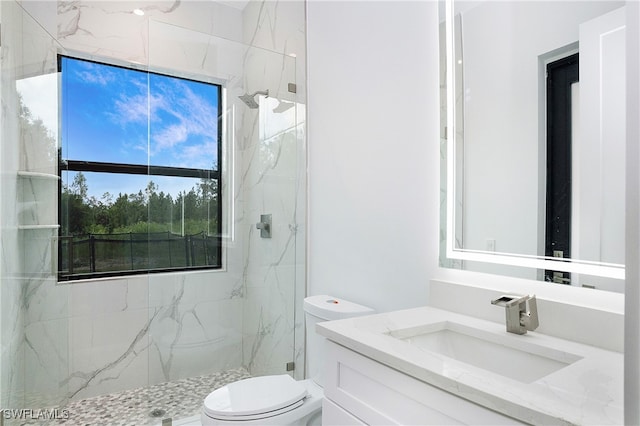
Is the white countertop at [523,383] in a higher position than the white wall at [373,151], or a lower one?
lower

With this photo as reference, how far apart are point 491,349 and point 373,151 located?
3.15 ft

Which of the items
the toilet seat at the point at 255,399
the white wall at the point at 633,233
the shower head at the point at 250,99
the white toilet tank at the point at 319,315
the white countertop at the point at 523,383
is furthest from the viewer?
the shower head at the point at 250,99

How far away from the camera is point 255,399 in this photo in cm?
150

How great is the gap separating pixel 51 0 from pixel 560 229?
3042 mm

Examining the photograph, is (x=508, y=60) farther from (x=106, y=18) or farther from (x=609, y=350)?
(x=106, y=18)

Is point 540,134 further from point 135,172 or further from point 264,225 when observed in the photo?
point 135,172

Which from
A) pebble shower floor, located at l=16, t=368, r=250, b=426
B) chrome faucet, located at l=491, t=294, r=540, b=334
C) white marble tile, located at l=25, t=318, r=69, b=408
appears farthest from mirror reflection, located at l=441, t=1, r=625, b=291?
white marble tile, located at l=25, t=318, r=69, b=408

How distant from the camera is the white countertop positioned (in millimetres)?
635

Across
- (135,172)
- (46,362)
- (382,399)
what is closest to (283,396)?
(382,399)

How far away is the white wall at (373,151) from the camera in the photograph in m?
1.48

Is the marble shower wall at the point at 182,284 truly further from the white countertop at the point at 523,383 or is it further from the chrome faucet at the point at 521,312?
the chrome faucet at the point at 521,312

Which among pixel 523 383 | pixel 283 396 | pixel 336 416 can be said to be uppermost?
pixel 523 383

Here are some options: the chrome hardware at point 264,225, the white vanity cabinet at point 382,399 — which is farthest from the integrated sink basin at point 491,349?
the chrome hardware at point 264,225

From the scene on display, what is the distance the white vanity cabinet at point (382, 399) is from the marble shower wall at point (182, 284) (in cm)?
125
